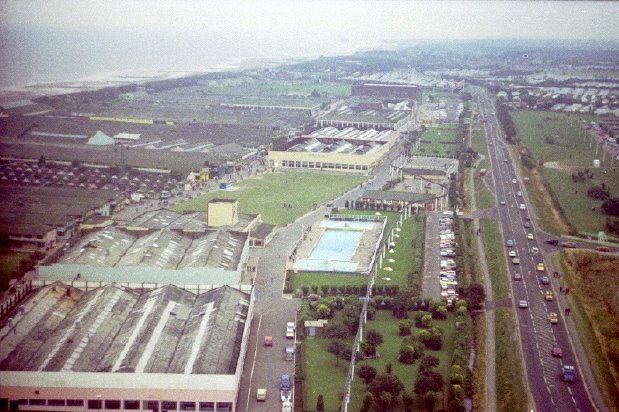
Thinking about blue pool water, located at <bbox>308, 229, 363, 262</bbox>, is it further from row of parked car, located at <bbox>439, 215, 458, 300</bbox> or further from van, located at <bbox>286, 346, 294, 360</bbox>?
van, located at <bbox>286, 346, 294, 360</bbox>

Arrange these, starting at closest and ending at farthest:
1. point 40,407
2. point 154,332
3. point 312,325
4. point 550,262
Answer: point 40,407 → point 154,332 → point 312,325 → point 550,262

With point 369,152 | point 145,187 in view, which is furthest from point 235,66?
point 145,187

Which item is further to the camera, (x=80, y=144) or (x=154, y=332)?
(x=80, y=144)

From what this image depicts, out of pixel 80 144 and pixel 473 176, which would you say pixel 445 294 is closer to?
pixel 473 176

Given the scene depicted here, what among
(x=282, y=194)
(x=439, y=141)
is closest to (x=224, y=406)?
(x=282, y=194)

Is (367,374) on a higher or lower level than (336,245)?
higher

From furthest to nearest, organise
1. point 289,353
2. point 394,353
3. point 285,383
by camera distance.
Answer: point 394,353 → point 289,353 → point 285,383

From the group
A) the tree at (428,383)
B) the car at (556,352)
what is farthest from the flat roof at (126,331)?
the car at (556,352)

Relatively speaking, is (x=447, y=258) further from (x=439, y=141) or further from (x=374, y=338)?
(x=439, y=141)
